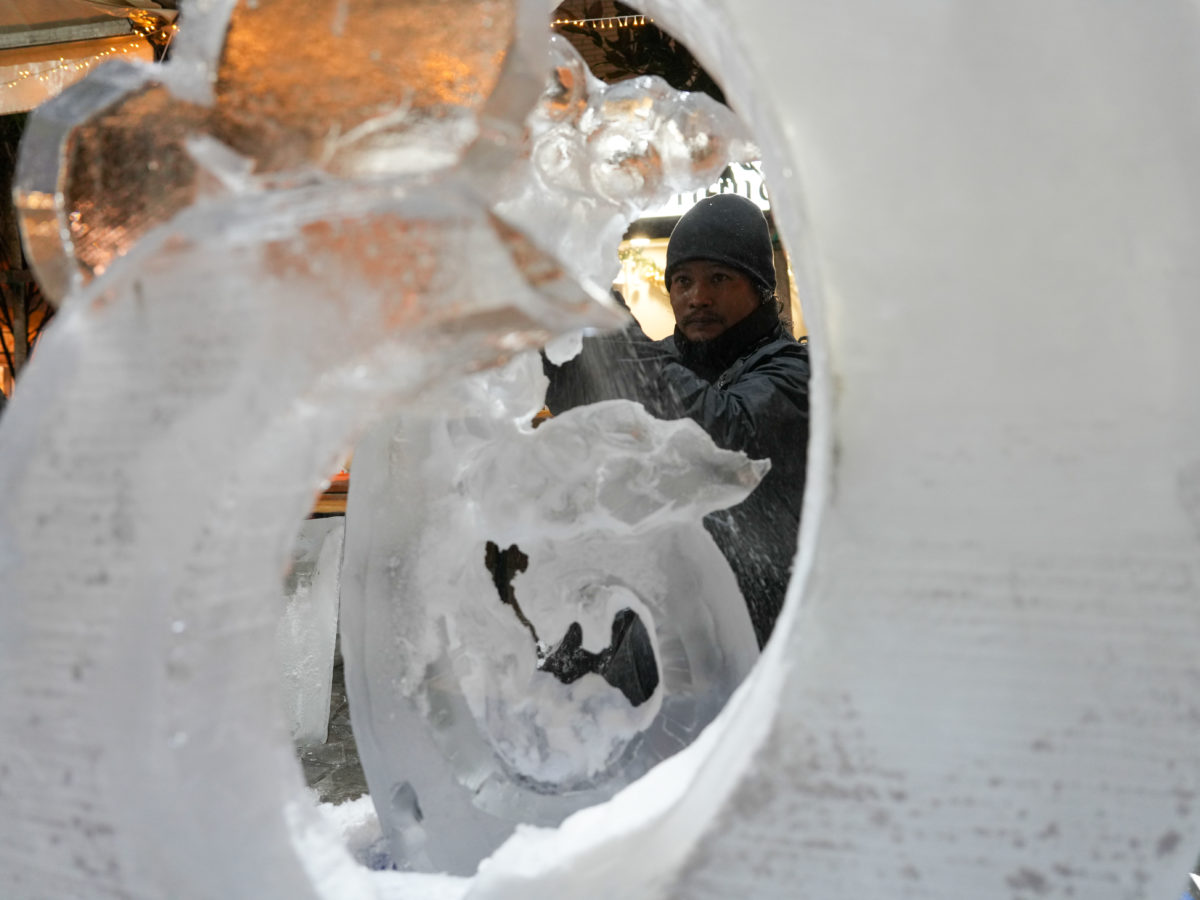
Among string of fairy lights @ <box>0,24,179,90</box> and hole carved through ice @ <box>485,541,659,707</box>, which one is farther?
string of fairy lights @ <box>0,24,179,90</box>

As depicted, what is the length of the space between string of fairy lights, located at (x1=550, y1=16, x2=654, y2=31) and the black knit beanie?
51.4 inches

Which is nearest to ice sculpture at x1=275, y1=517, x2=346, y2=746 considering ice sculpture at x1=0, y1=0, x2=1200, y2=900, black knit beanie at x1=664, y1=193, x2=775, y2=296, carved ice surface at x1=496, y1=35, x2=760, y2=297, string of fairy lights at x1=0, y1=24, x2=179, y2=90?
black knit beanie at x1=664, y1=193, x2=775, y2=296

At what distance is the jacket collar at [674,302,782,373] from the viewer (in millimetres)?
1651

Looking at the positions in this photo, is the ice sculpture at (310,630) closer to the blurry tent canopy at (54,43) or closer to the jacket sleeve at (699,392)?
the jacket sleeve at (699,392)

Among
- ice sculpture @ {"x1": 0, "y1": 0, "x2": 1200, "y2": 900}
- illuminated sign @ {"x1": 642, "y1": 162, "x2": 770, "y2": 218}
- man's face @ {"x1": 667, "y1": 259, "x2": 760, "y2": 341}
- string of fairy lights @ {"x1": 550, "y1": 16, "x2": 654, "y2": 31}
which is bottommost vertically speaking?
illuminated sign @ {"x1": 642, "y1": 162, "x2": 770, "y2": 218}

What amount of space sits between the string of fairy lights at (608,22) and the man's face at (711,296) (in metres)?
1.37

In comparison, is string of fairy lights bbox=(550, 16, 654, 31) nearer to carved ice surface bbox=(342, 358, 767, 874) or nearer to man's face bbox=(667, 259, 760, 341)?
man's face bbox=(667, 259, 760, 341)

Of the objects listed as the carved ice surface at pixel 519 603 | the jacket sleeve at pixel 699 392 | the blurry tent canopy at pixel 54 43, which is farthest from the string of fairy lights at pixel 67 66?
the carved ice surface at pixel 519 603

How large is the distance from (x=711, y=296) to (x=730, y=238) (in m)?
0.10

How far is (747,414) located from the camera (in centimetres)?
143

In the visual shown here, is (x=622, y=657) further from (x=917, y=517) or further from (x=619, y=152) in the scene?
(x=917, y=517)

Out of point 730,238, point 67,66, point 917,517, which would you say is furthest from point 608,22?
point 917,517

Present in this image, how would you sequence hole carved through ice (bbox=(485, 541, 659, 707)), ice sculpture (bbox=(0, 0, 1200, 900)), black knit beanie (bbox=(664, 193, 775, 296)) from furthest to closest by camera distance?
black knit beanie (bbox=(664, 193, 775, 296)) → hole carved through ice (bbox=(485, 541, 659, 707)) → ice sculpture (bbox=(0, 0, 1200, 900))

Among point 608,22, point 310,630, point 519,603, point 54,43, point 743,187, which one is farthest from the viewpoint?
point 743,187
